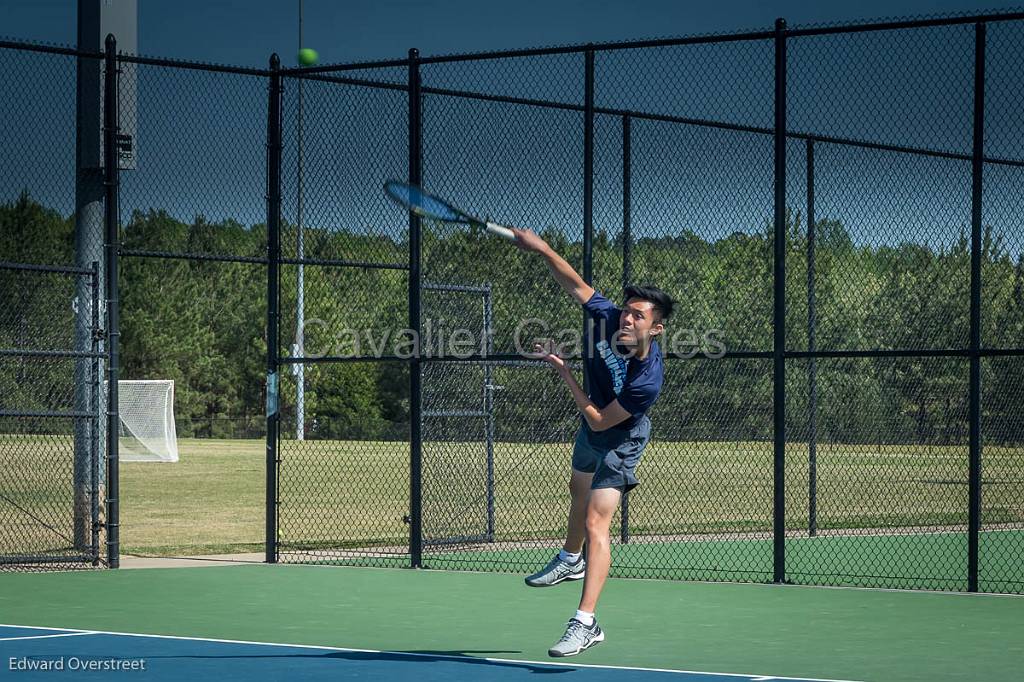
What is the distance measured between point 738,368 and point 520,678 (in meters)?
19.3

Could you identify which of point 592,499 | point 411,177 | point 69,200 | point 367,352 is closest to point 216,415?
point 367,352

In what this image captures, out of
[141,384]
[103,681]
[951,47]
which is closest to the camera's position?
[103,681]

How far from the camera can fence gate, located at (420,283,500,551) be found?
14.2 m

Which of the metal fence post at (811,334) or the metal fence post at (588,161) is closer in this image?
the metal fence post at (588,161)

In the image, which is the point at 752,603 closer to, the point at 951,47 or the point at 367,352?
the point at 951,47

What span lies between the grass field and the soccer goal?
30 centimetres

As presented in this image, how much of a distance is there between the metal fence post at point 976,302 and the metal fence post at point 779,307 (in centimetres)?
131

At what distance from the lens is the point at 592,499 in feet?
27.2

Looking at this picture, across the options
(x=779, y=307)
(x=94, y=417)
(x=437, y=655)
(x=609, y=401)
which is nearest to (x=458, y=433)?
(x=94, y=417)

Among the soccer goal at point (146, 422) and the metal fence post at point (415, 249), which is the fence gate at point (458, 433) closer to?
the metal fence post at point (415, 249)

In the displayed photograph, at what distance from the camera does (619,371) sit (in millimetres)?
8266

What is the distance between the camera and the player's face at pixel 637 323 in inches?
321

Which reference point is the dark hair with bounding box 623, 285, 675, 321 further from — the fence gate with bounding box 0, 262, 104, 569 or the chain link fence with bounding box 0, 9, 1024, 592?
the fence gate with bounding box 0, 262, 104, 569

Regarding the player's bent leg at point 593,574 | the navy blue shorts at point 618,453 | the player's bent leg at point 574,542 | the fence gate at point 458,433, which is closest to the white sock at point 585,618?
the player's bent leg at point 593,574
